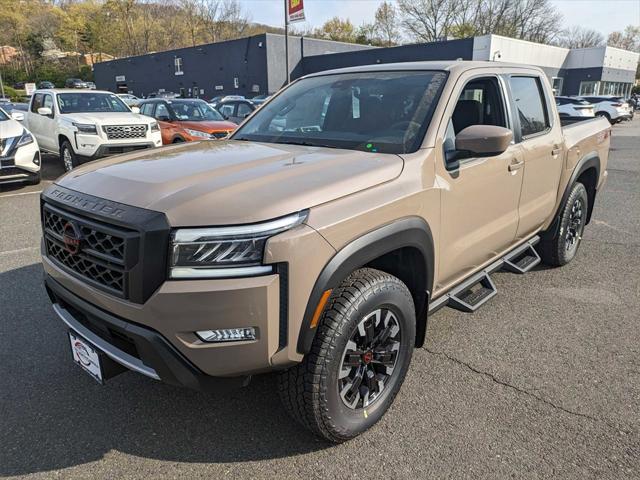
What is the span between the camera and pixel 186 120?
36.2 feet

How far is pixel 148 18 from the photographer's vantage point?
77625 mm

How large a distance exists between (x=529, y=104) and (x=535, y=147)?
422mm

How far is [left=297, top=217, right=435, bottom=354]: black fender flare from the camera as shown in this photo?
2.02 meters

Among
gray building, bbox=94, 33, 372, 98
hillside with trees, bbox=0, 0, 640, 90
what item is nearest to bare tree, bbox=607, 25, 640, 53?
hillside with trees, bbox=0, 0, 640, 90

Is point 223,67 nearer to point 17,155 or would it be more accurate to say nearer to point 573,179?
point 17,155

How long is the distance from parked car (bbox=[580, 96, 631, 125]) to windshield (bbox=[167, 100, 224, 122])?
21999 mm

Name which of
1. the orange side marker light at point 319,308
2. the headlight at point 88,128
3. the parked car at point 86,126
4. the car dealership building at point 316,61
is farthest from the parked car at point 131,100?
the car dealership building at point 316,61

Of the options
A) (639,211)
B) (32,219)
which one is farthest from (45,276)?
(639,211)

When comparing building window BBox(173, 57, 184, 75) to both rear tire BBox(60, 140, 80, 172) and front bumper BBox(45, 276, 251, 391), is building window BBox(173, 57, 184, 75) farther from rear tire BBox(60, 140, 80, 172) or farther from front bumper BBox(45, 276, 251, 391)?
front bumper BBox(45, 276, 251, 391)

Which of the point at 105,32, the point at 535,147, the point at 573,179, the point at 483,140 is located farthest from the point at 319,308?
the point at 105,32

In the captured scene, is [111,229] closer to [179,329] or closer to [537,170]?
[179,329]

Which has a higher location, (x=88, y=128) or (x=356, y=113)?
(x=356, y=113)

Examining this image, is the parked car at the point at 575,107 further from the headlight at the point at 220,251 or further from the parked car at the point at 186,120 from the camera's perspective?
the headlight at the point at 220,251

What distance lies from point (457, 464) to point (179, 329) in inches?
58.0
